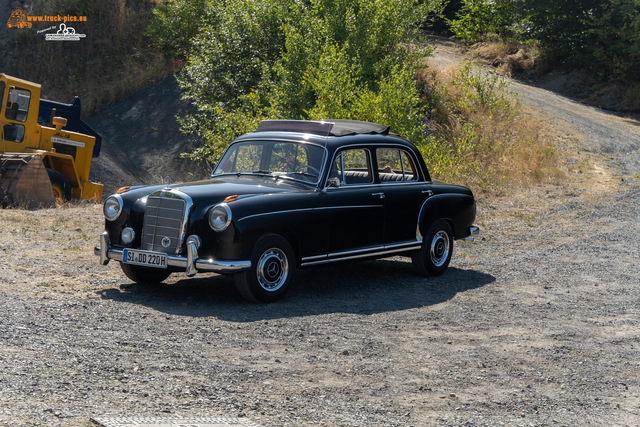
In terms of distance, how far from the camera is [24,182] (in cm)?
1473

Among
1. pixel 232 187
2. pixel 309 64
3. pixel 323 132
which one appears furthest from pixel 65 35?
pixel 232 187

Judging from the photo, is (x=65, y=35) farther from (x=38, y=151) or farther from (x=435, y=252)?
(x=435, y=252)

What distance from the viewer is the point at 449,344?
5.96 meters

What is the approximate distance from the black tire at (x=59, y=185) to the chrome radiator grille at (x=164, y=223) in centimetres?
995

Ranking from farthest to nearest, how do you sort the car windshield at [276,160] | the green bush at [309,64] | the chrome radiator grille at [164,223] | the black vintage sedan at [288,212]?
1. the green bush at [309,64]
2. the car windshield at [276,160]
3. the chrome radiator grille at [164,223]
4. the black vintage sedan at [288,212]

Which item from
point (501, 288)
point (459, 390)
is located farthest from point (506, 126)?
point (459, 390)

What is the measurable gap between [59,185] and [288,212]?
36.1 feet

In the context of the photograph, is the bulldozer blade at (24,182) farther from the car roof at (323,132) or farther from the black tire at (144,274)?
the car roof at (323,132)

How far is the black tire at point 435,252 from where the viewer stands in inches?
349

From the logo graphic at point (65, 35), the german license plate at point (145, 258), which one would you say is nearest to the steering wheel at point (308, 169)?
the german license plate at point (145, 258)

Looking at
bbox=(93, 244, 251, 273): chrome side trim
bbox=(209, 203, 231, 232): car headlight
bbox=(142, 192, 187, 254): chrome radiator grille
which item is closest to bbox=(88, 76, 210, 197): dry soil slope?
bbox=(142, 192, 187, 254): chrome radiator grille

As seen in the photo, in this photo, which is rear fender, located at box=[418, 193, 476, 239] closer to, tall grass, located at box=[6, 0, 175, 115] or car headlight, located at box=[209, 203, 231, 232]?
car headlight, located at box=[209, 203, 231, 232]

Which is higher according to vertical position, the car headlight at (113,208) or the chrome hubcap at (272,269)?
the car headlight at (113,208)

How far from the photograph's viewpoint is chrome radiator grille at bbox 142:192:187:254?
6902 mm
